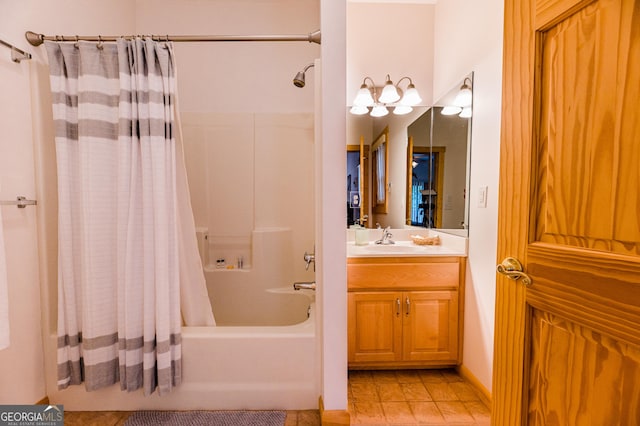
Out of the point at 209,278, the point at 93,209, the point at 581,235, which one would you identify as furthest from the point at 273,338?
the point at 581,235

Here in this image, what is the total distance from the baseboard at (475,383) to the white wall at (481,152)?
0.03 meters

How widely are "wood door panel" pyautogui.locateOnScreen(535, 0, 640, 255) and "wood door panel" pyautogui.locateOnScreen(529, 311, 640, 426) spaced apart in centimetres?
22

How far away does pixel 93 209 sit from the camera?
4.50 ft

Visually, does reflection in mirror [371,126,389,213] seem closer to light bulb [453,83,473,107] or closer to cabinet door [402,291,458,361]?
light bulb [453,83,473,107]

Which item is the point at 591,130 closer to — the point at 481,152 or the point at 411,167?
the point at 481,152

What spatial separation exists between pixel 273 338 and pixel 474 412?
1231mm

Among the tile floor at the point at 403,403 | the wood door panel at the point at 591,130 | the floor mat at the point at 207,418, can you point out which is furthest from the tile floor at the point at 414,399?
the wood door panel at the point at 591,130

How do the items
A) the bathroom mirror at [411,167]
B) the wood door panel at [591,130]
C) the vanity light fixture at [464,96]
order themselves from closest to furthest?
1. the wood door panel at [591,130]
2. the vanity light fixture at [464,96]
3. the bathroom mirror at [411,167]

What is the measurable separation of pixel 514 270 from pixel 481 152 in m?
1.10

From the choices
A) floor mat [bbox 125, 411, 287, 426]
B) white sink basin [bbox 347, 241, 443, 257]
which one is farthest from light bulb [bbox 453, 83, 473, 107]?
floor mat [bbox 125, 411, 287, 426]

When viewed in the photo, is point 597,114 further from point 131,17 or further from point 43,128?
point 131,17

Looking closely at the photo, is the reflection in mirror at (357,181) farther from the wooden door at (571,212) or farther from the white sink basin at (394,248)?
the wooden door at (571,212)

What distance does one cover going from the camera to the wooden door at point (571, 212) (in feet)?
1.95

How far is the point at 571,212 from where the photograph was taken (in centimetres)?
69
